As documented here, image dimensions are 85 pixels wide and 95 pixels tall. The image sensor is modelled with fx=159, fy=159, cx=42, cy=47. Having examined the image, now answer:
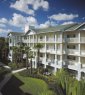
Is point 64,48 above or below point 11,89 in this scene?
above

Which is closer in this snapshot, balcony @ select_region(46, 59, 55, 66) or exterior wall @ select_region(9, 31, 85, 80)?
exterior wall @ select_region(9, 31, 85, 80)

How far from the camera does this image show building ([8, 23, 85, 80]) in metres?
17.8

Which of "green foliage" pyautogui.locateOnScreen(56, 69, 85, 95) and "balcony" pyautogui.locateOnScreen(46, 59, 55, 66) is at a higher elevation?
"green foliage" pyautogui.locateOnScreen(56, 69, 85, 95)

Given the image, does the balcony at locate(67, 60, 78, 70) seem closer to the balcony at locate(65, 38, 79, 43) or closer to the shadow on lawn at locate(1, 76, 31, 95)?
the balcony at locate(65, 38, 79, 43)

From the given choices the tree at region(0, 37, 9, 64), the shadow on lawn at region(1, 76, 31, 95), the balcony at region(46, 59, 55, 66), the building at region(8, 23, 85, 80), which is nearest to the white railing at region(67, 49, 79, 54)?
the building at region(8, 23, 85, 80)

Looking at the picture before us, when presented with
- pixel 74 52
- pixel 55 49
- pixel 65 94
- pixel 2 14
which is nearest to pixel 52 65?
pixel 55 49

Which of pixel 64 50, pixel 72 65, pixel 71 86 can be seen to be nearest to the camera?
pixel 71 86

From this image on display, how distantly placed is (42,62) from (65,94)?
19.5m

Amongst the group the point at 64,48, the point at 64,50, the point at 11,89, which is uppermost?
the point at 64,48

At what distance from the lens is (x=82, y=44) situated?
1798cm

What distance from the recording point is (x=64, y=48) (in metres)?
19.8

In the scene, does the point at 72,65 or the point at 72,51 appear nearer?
the point at 72,65

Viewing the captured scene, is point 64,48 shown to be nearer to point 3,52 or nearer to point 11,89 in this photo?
point 11,89

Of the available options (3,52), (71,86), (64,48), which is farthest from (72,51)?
(3,52)
